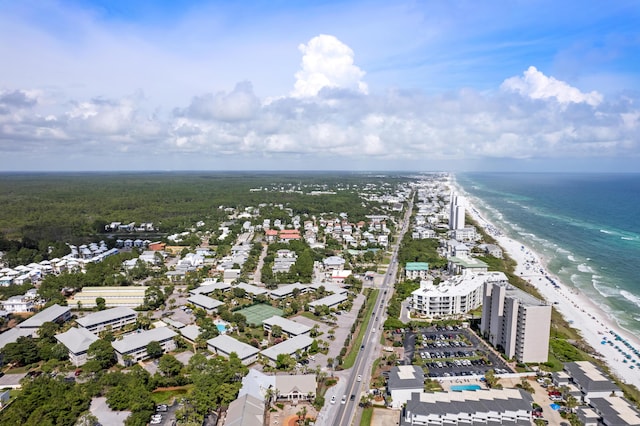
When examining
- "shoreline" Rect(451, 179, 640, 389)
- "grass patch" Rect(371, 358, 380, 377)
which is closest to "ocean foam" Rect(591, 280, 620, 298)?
"shoreline" Rect(451, 179, 640, 389)

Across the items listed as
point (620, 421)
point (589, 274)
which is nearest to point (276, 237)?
point (589, 274)

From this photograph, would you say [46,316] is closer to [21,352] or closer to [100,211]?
[21,352]

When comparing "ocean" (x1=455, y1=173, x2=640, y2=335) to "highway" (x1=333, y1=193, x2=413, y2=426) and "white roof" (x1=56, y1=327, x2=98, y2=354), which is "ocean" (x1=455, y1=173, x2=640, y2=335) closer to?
"highway" (x1=333, y1=193, x2=413, y2=426)

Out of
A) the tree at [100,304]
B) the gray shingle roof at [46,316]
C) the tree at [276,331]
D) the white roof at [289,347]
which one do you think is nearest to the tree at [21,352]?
the gray shingle roof at [46,316]

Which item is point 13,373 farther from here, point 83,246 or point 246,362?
point 83,246

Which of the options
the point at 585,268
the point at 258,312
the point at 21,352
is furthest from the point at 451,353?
the point at 585,268
